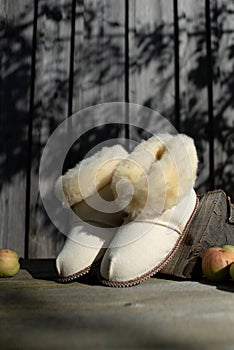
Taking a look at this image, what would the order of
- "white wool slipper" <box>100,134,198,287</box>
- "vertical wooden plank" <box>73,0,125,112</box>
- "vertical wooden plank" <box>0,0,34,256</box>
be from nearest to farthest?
"white wool slipper" <box>100,134,198,287</box> < "vertical wooden plank" <box>0,0,34,256</box> < "vertical wooden plank" <box>73,0,125,112</box>

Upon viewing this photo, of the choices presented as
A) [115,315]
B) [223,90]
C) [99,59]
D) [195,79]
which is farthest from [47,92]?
[115,315]

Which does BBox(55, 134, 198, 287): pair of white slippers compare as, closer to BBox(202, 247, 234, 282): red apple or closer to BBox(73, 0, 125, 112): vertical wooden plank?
BBox(202, 247, 234, 282): red apple

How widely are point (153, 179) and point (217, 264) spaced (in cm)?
40

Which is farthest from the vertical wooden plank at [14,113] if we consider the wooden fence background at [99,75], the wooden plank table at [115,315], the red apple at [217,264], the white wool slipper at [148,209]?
the red apple at [217,264]

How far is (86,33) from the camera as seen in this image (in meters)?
2.78

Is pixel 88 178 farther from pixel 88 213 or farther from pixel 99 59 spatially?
pixel 99 59

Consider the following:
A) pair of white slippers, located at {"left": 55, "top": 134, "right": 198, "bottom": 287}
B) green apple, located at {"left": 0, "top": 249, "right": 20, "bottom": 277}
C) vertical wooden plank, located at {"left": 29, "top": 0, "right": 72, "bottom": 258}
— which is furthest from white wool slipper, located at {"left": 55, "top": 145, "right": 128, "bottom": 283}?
vertical wooden plank, located at {"left": 29, "top": 0, "right": 72, "bottom": 258}

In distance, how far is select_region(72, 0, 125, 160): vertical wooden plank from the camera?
2732 millimetres

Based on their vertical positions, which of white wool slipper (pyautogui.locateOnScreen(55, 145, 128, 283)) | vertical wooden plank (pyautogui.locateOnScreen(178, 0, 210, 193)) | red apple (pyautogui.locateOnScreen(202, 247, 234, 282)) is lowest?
red apple (pyautogui.locateOnScreen(202, 247, 234, 282))

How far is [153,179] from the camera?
5.44ft

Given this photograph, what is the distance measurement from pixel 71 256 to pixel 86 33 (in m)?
1.52

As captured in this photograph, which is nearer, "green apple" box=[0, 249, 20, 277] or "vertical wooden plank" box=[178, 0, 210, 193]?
"green apple" box=[0, 249, 20, 277]

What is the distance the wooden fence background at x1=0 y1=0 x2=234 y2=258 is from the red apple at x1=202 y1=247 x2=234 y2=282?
1022 mm

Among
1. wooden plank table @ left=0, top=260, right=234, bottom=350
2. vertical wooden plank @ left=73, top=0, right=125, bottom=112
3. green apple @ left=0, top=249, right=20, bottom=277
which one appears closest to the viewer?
wooden plank table @ left=0, top=260, right=234, bottom=350
